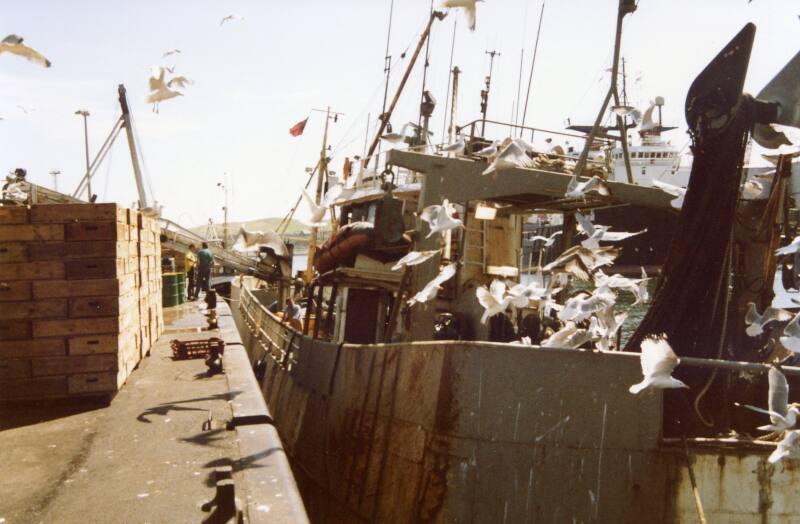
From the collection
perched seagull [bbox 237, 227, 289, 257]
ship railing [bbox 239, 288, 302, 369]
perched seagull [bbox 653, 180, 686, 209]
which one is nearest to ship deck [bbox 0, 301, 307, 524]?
perched seagull [bbox 237, 227, 289, 257]

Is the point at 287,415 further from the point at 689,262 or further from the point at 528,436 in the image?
the point at 689,262

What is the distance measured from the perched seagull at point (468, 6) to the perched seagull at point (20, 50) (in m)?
3.50

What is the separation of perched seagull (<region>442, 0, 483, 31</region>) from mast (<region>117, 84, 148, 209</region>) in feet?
81.8

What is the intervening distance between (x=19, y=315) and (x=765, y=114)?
23.3 ft

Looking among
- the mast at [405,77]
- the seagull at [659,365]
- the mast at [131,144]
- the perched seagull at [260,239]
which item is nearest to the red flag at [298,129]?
the mast at [405,77]

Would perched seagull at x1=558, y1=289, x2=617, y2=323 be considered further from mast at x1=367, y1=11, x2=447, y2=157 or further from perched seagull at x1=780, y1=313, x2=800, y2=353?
mast at x1=367, y1=11, x2=447, y2=157

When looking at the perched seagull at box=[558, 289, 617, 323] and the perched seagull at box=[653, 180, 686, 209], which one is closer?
the perched seagull at box=[558, 289, 617, 323]

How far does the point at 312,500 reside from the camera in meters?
8.67

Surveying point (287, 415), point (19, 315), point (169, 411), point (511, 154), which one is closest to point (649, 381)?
point (511, 154)

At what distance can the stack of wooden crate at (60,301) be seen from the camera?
18.7ft

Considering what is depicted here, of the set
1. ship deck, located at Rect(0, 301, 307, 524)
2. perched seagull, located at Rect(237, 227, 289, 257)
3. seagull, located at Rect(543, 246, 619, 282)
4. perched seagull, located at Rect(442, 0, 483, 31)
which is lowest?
ship deck, located at Rect(0, 301, 307, 524)

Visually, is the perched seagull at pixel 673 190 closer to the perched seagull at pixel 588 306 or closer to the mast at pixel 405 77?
the perched seagull at pixel 588 306

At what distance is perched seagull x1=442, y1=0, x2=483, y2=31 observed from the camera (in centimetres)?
577

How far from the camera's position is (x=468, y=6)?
231 inches
